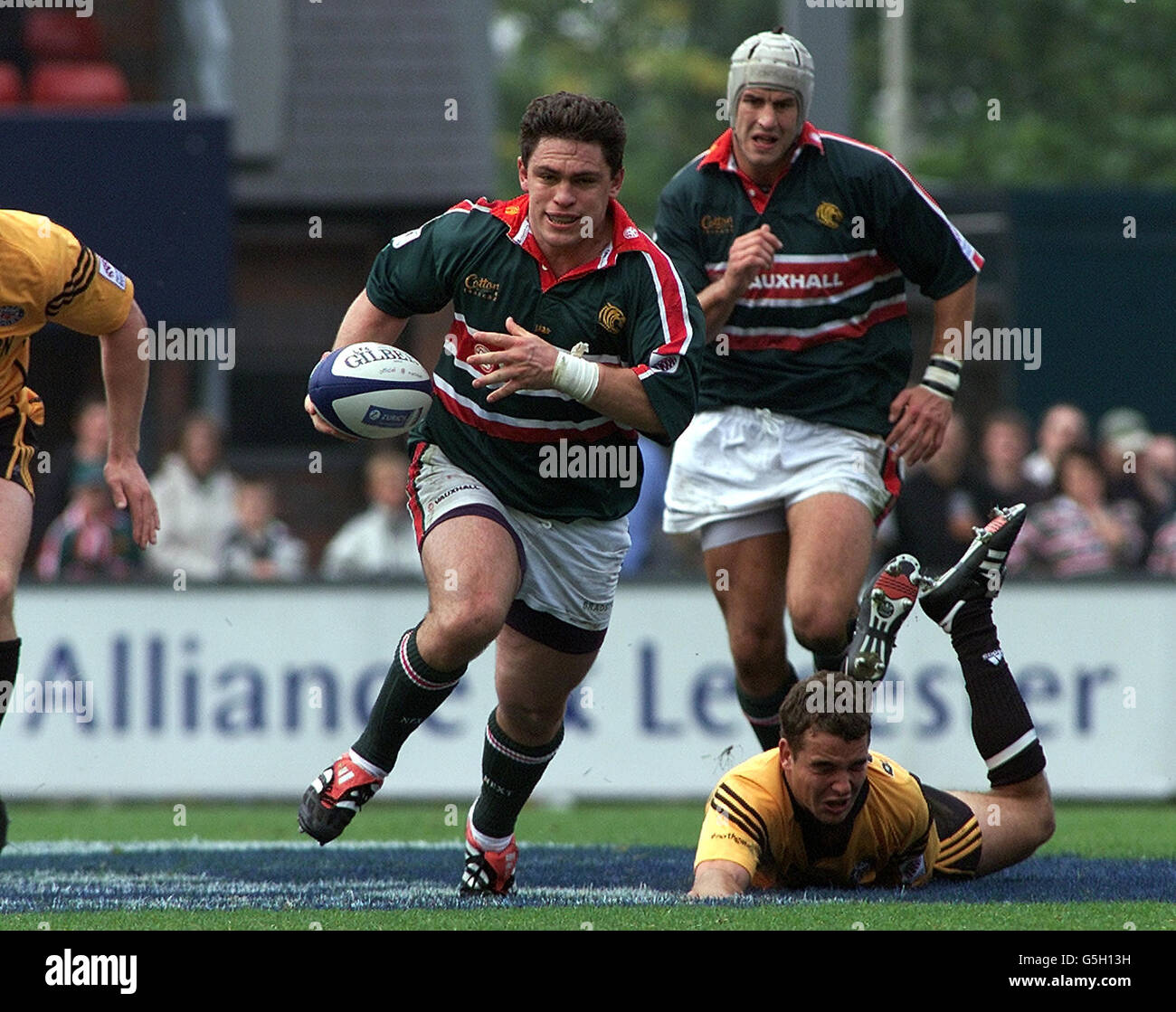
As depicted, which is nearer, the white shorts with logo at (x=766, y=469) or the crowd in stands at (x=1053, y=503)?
the white shorts with logo at (x=766, y=469)

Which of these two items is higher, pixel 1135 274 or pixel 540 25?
pixel 540 25

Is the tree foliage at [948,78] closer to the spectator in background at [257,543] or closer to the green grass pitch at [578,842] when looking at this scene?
the spectator in background at [257,543]

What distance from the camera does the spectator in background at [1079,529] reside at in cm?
1182

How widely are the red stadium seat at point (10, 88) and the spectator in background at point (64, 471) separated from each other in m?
3.62

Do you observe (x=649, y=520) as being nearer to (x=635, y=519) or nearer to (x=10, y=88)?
(x=635, y=519)

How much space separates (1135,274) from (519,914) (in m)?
14.1

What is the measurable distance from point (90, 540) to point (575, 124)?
6.41m

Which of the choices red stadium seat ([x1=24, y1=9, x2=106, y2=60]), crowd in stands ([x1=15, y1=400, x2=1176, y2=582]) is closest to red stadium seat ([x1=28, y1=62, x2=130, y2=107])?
red stadium seat ([x1=24, y1=9, x2=106, y2=60])

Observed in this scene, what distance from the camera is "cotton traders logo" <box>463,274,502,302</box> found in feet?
19.4

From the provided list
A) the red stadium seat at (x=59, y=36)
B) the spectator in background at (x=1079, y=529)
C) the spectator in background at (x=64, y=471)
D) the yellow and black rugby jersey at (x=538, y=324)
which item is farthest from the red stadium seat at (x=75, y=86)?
the yellow and black rugby jersey at (x=538, y=324)

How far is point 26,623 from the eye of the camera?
10844mm

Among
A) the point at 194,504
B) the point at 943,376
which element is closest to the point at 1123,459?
the point at 194,504
